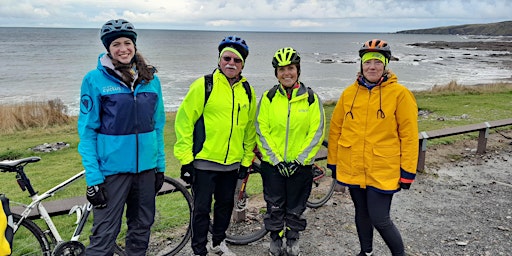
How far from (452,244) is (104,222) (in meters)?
3.79

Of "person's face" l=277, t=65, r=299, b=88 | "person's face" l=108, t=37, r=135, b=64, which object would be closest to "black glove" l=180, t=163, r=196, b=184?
"person's face" l=108, t=37, r=135, b=64

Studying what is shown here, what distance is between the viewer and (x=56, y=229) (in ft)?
12.1

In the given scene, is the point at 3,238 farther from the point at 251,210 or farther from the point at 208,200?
the point at 251,210

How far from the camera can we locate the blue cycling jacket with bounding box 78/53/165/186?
2912 mm

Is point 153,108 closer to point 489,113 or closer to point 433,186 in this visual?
point 433,186

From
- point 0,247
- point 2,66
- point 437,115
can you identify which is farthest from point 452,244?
point 2,66

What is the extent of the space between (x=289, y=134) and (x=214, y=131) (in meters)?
0.73

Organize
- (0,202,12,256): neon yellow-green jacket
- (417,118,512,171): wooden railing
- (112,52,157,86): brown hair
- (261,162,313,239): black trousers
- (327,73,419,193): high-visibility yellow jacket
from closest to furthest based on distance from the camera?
(0,202,12,256): neon yellow-green jacket < (112,52,157,86): brown hair < (327,73,419,193): high-visibility yellow jacket < (261,162,313,239): black trousers < (417,118,512,171): wooden railing

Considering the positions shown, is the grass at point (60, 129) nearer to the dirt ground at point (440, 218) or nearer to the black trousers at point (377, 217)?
the dirt ground at point (440, 218)

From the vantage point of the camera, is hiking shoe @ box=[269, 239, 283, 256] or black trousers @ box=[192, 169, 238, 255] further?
hiking shoe @ box=[269, 239, 283, 256]

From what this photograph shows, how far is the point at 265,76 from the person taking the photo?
45.0 metres

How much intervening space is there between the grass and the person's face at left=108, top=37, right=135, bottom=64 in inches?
122

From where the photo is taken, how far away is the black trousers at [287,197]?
12.5 feet

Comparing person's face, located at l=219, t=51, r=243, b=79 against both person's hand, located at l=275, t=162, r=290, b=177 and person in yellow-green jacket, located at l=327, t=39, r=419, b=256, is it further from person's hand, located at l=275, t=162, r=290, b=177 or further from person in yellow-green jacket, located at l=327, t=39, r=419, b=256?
person in yellow-green jacket, located at l=327, t=39, r=419, b=256
